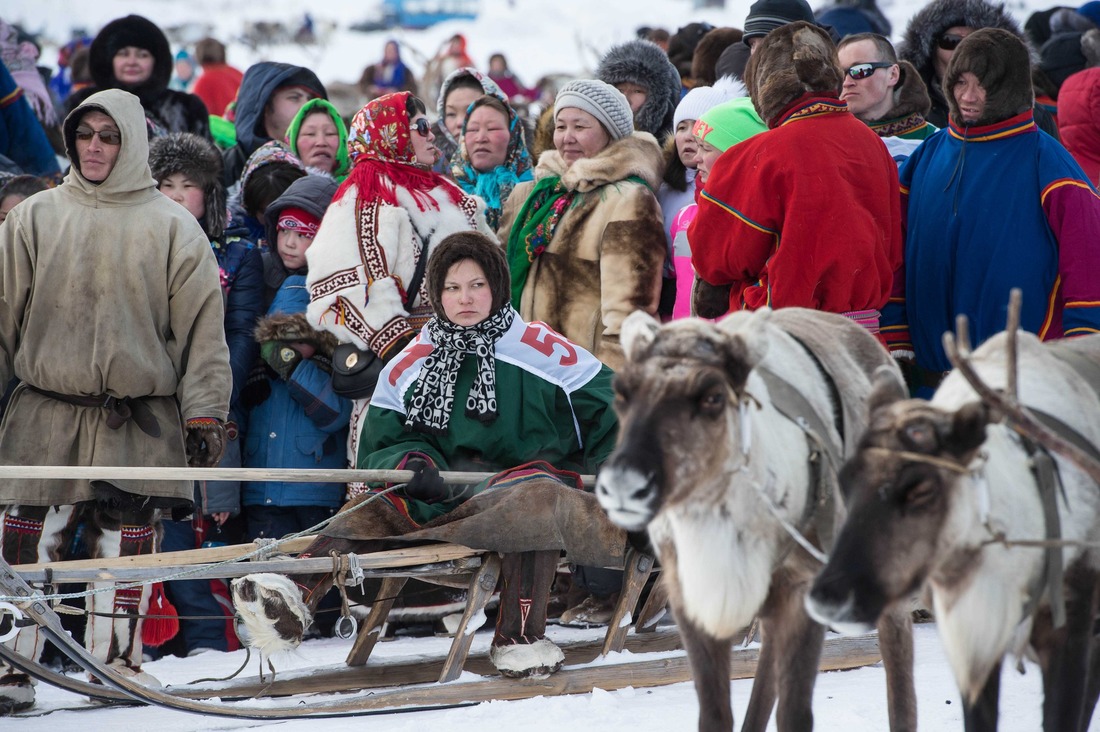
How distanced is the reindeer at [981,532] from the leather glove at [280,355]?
11.7ft

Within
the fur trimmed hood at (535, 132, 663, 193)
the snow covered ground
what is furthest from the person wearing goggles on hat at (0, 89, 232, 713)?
the fur trimmed hood at (535, 132, 663, 193)

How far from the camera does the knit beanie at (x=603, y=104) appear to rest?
6.12 m

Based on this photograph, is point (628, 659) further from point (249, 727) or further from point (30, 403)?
point (30, 403)

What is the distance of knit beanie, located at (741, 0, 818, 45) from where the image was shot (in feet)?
20.9

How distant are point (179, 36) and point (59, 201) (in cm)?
1884

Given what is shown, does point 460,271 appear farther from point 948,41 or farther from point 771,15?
point 948,41

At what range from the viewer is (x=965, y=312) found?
4812mm

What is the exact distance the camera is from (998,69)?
4.69m

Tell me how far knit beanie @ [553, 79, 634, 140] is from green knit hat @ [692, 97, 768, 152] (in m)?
0.83

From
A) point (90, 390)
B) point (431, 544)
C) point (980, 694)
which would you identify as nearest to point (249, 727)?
point (431, 544)

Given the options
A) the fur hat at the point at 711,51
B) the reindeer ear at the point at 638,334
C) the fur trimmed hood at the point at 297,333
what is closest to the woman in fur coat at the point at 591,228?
the fur trimmed hood at the point at 297,333

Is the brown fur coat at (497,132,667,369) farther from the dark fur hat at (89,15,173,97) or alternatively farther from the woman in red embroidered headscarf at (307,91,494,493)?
the dark fur hat at (89,15,173,97)

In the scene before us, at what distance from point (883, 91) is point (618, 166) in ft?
4.11

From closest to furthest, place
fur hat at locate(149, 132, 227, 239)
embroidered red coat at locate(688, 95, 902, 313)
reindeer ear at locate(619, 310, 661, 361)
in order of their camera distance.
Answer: reindeer ear at locate(619, 310, 661, 361) < embroidered red coat at locate(688, 95, 902, 313) < fur hat at locate(149, 132, 227, 239)
